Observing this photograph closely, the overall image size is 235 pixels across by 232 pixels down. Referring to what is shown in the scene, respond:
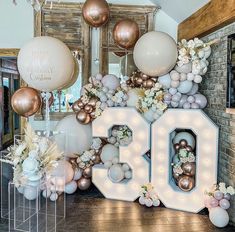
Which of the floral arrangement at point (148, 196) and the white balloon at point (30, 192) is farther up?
the white balloon at point (30, 192)

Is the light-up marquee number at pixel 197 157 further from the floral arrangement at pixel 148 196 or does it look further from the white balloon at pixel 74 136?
the white balloon at pixel 74 136

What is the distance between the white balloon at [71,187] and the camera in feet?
12.0

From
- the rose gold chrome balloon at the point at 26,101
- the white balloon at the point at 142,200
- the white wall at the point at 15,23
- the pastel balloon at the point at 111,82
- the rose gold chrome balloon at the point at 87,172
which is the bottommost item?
the white balloon at the point at 142,200

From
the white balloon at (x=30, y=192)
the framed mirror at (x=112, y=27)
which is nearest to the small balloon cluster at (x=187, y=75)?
the framed mirror at (x=112, y=27)

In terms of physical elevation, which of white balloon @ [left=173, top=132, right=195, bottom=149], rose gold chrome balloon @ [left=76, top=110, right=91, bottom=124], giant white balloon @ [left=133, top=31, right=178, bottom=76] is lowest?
white balloon @ [left=173, top=132, right=195, bottom=149]

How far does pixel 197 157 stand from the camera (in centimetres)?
330

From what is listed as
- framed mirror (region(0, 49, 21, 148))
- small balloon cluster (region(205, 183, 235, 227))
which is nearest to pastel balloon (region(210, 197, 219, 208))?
small balloon cluster (region(205, 183, 235, 227))

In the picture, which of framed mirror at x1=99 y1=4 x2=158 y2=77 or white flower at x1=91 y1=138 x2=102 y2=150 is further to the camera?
framed mirror at x1=99 y1=4 x2=158 y2=77

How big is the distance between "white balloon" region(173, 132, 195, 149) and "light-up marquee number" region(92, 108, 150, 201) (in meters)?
0.33

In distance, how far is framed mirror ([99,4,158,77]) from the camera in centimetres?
454

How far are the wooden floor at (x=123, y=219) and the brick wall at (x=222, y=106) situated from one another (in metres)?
0.41

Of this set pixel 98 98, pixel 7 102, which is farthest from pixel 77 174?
pixel 7 102

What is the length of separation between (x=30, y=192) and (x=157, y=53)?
1.89m

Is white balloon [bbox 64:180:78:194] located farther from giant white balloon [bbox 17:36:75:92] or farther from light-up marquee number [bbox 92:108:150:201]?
giant white balloon [bbox 17:36:75:92]
